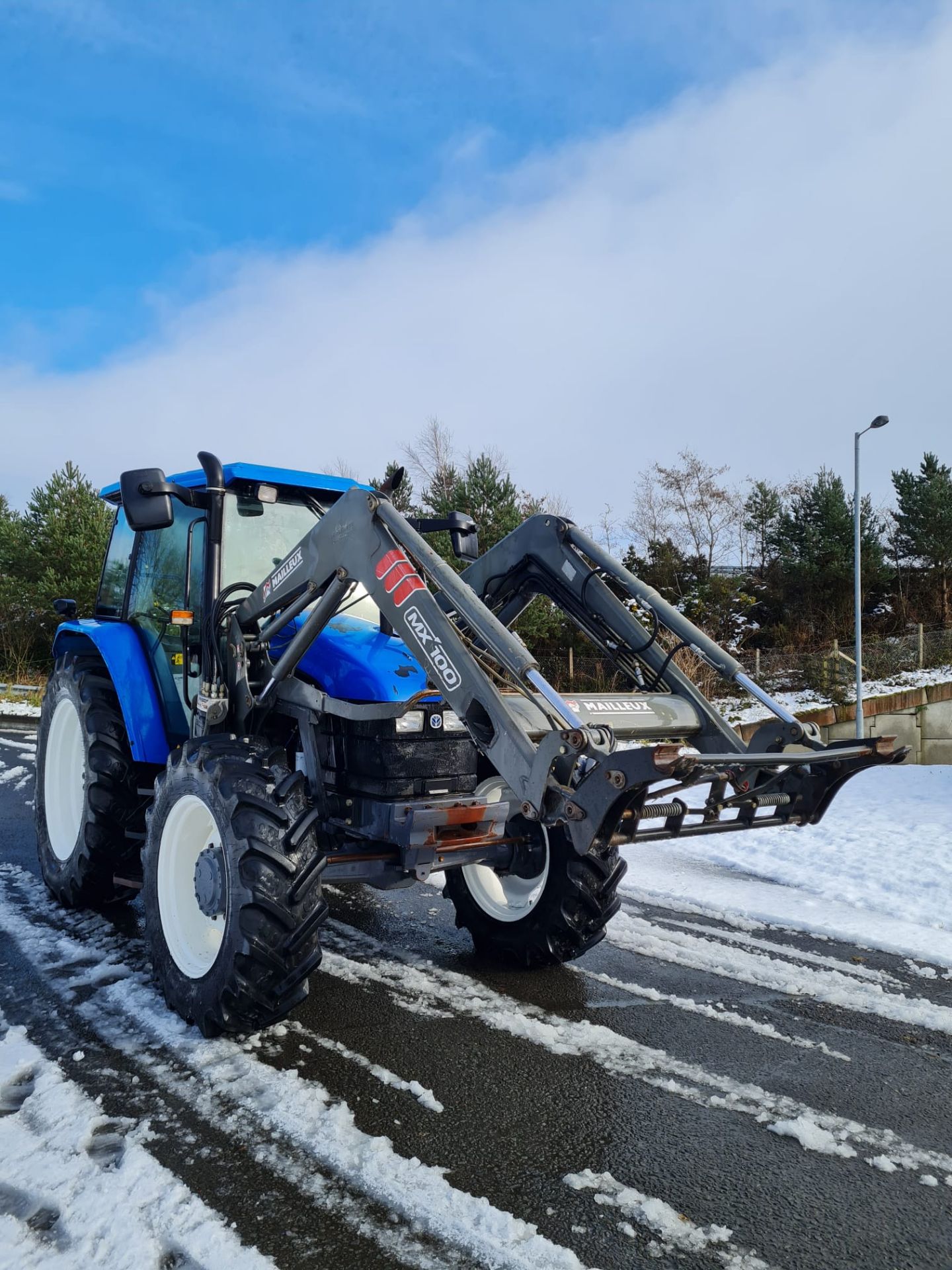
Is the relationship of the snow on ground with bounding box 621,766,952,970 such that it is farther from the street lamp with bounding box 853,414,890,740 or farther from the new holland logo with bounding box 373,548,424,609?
the street lamp with bounding box 853,414,890,740

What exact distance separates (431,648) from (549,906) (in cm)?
172

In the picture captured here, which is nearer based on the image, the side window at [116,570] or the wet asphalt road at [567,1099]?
the wet asphalt road at [567,1099]

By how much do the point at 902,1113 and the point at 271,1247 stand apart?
2.12 meters

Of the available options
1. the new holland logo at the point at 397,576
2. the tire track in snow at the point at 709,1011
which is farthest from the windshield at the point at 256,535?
the tire track in snow at the point at 709,1011

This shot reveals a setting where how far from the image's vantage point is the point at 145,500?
158 inches

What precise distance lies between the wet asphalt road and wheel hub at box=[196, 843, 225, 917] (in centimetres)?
54

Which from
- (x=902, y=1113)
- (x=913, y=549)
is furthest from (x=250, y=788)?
(x=913, y=549)

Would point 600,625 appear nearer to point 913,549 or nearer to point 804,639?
point 804,639

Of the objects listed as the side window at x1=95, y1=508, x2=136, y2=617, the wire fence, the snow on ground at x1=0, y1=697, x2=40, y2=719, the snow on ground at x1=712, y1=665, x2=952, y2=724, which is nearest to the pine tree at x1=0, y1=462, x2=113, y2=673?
the snow on ground at x1=0, y1=697, x2=40, y2=719

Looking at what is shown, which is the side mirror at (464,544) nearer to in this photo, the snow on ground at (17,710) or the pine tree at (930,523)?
the snow on ground at (17,710)

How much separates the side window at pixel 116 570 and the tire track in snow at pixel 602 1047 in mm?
2521

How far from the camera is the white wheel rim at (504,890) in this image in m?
4.55

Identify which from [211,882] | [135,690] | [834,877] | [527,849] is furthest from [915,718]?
[211,882]

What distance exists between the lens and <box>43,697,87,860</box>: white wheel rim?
5590 mm
